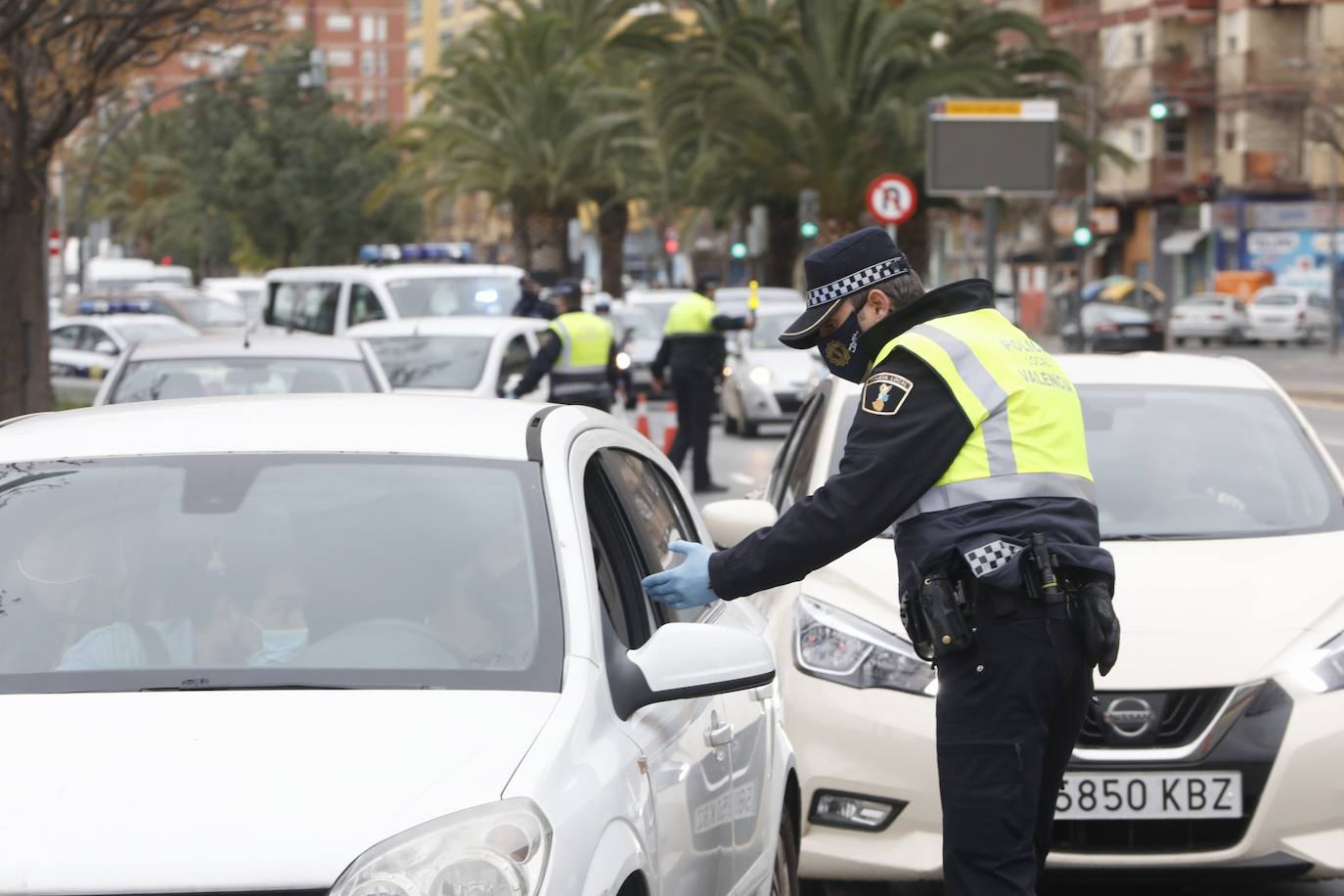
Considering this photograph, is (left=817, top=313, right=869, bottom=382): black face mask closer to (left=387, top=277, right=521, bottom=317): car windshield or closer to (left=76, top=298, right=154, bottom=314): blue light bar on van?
(left=387, top=277, right=521, bottom=317): car windshield

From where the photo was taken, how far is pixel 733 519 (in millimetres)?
5816

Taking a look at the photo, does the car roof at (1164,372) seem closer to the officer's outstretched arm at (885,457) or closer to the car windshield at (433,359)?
the officer's outstretched arm at (885,457)

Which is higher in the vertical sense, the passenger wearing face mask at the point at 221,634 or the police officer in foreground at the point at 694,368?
the passenger wearing face mask at the point at 221,634

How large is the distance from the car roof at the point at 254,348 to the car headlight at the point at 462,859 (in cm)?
968

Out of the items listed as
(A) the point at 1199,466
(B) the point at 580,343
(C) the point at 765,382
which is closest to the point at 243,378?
(B) the point at 580,343

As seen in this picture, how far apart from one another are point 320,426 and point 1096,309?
51.7 metres

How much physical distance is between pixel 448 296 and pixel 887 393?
2064 cm

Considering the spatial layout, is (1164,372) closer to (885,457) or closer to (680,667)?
(885,457)

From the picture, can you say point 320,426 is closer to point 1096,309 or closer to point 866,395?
point 866,395

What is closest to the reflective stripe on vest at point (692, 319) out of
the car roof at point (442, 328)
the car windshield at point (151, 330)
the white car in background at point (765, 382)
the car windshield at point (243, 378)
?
the car roof at point (442, 328)

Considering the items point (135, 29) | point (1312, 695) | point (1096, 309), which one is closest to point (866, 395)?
point (1312, 695)

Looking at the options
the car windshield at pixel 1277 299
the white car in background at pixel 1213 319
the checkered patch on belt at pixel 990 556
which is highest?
the checkered patch on belt at pixel 990 556

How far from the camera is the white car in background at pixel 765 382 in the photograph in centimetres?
2625

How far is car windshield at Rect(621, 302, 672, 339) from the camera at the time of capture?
3466cm
